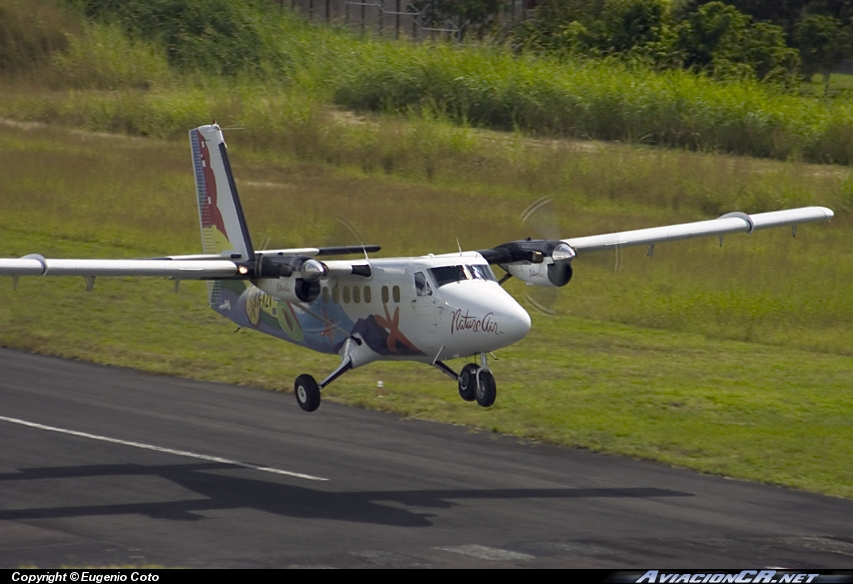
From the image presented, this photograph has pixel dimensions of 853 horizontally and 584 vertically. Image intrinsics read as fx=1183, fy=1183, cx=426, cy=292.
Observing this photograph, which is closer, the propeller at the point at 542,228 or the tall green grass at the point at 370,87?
the propeller at the point at 542,228

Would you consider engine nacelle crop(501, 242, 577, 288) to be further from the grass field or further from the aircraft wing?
the grass field

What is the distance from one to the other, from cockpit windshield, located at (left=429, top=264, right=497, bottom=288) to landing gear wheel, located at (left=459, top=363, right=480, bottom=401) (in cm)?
143

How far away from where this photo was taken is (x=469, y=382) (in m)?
19.6

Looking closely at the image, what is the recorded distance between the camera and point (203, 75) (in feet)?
196

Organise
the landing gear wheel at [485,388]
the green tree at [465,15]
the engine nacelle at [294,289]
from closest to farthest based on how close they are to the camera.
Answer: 1. the landing gear wheel at [485,388]
2. the engine nacelle at [294,289]
3. the green tree at [465,15]

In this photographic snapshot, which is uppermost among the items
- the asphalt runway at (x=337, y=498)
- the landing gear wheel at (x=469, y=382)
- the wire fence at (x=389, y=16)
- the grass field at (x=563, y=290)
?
the wire fence at (x=389, y=16)

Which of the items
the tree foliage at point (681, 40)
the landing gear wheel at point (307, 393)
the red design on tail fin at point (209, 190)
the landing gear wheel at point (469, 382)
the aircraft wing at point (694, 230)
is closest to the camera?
the landing gear wheel at point (469, 382)

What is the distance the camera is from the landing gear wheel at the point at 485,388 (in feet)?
63.3

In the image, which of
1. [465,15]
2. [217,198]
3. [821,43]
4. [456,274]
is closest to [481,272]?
[456,274]

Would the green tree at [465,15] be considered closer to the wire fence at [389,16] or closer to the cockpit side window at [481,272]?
the wire fence at [389,16]

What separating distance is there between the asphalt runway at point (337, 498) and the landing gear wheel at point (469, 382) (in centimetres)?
185

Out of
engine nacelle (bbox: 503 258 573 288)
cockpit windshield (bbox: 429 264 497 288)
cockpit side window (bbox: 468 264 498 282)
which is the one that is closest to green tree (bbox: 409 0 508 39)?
engine nacelle (bbox: 503 258 573 288)

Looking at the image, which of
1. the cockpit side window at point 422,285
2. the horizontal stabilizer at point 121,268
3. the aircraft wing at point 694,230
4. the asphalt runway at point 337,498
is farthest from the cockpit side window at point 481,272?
the horizontal stabilizer at point 121,268

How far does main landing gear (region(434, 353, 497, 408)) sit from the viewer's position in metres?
19.3
